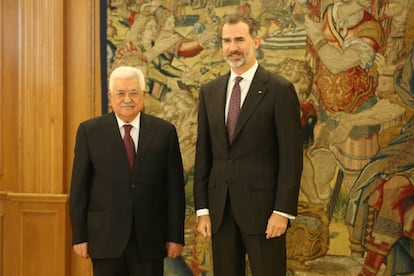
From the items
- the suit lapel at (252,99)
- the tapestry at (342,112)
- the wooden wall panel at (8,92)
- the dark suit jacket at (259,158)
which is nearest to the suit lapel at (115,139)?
the dark suit jacket at (259,158)

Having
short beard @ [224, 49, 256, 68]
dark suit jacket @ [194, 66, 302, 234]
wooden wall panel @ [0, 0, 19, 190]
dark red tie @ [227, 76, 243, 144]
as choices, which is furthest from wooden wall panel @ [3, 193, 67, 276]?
short beard @ [224, 49, 256, 68]

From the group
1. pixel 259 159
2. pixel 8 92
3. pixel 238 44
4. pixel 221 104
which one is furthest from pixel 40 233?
pixel 238 44

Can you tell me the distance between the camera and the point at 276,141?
292 cm

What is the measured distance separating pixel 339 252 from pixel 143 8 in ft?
7.56

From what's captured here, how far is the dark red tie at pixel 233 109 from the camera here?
294cm

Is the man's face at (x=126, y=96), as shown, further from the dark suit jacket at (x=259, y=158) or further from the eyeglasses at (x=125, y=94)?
the dark suit jacket at (x=259, y=158)

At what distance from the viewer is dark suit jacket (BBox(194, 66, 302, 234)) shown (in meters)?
2.82

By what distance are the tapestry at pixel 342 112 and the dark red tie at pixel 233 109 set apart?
1.02 metres

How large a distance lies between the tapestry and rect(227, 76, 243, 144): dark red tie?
1.02 metres

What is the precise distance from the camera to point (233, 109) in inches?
117

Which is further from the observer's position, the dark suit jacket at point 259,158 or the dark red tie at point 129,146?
the dark red tie at point 129,146

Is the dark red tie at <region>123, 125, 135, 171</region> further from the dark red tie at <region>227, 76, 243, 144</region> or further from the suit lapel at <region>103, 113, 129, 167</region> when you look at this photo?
the dark red tie at <region>227, 76, 243, 144</region>

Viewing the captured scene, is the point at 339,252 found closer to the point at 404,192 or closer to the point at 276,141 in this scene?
the point at 404,192

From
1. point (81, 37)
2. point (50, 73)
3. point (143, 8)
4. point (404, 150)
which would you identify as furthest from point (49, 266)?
point (404, 150)
